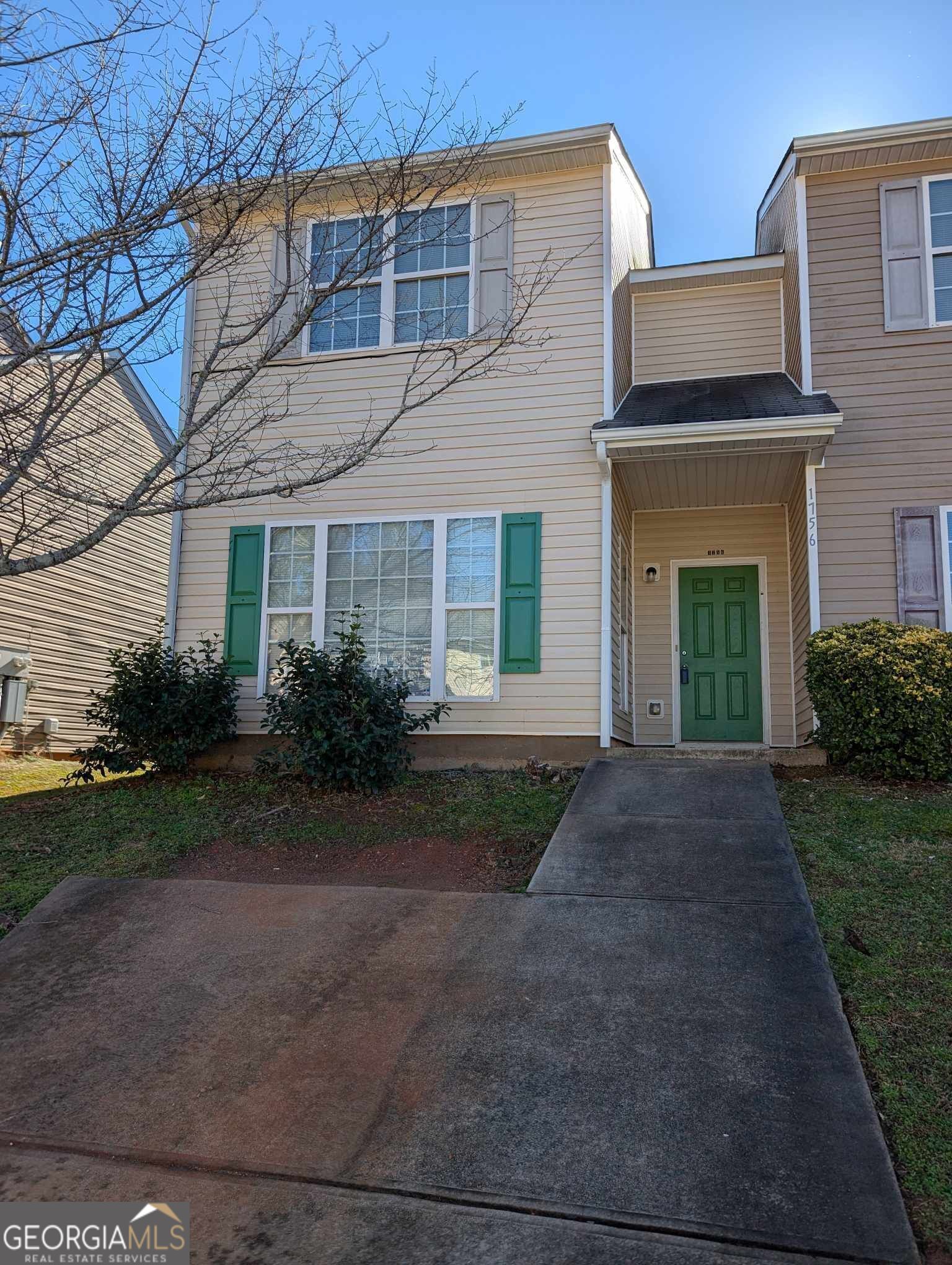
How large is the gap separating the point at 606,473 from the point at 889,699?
3.16 m

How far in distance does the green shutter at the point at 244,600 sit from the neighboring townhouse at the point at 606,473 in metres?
0.02

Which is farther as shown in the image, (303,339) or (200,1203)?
(303,339)

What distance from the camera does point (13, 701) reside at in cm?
1171

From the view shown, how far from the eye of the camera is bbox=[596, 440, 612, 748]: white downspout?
8.17 meters

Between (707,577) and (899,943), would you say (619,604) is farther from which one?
A: (899,943)

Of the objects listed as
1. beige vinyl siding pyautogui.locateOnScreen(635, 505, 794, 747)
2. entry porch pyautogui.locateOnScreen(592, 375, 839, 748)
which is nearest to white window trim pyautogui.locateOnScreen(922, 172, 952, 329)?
entry porch pyautogui.locateOnScreen(592, 375, 839, 748)

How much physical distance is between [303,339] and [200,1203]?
27.2ft

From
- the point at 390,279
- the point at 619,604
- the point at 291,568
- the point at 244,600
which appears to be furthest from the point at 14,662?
the point at 619,604

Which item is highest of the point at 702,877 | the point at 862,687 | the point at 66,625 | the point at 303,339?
the point at 303,339

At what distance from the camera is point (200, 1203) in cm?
260

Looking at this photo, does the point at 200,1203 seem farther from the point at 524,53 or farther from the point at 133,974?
the point at 524,53

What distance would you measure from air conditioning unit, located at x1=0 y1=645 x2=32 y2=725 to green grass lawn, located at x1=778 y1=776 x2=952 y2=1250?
9.56 metres

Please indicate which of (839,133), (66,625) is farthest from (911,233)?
(66,625)

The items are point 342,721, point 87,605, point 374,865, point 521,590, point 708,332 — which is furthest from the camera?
point 87,605
